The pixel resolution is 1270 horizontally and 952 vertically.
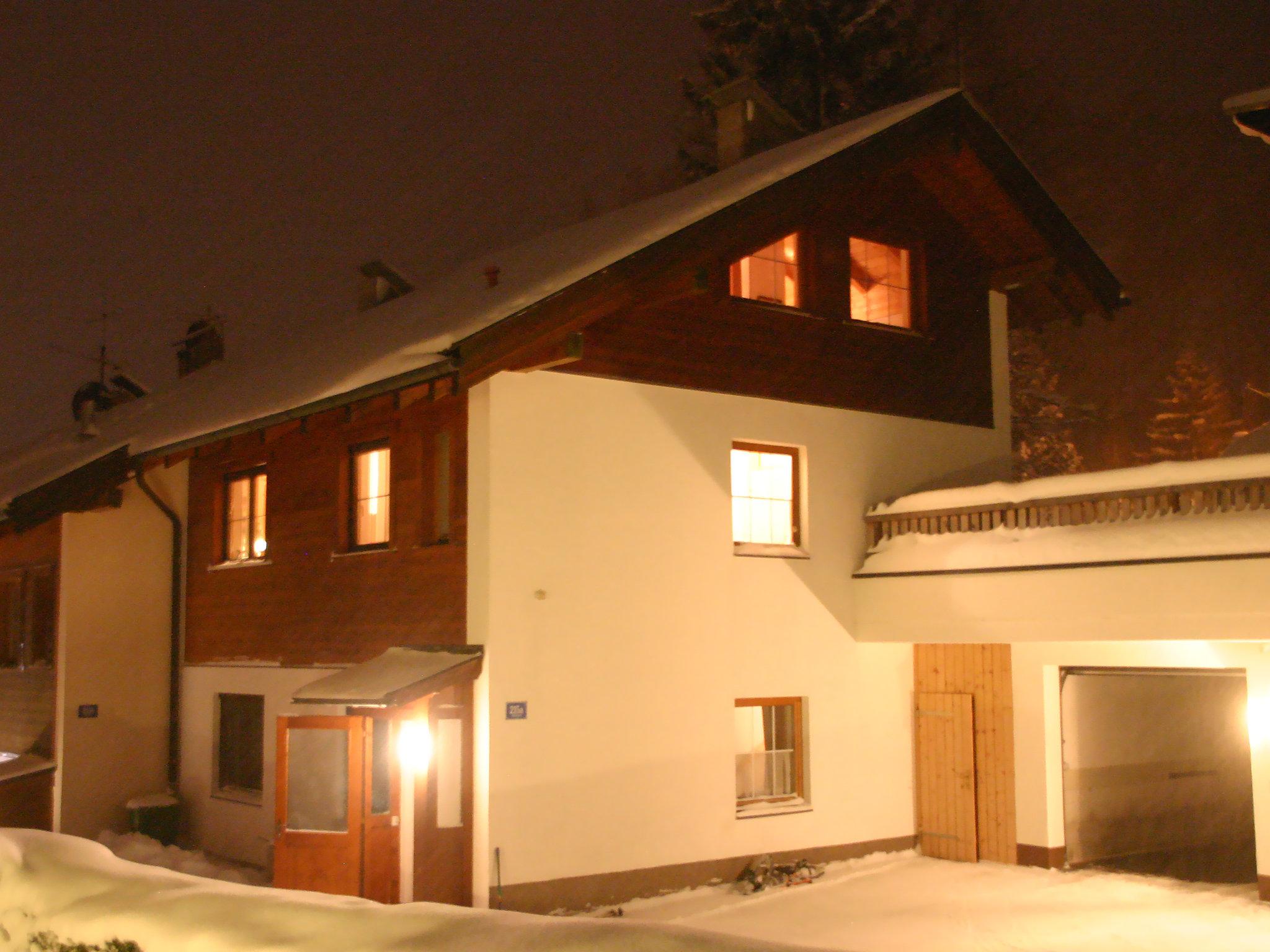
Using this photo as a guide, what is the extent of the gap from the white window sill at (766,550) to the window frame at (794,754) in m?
1.59

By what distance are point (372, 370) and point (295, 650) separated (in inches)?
165

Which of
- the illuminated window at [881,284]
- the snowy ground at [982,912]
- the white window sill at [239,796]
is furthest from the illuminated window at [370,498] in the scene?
the illuminated window at [881,284]

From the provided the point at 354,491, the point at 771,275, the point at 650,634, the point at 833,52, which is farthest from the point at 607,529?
the point at 833,52

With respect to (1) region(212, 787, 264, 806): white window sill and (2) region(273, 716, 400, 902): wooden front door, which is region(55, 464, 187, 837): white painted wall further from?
(2) region(273, 716, 400, 902): wooden front door

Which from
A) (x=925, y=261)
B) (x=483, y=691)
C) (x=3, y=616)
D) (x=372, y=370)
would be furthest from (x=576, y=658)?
(x=3, y=616)

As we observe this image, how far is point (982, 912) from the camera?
11.9 m

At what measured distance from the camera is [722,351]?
13852mm

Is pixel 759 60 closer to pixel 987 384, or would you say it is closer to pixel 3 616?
pixel 987 384

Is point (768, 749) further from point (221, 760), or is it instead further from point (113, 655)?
point (113, 655)

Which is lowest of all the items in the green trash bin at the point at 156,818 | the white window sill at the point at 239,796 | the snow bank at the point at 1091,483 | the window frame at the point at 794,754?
the green trash bin at the point at 156,818

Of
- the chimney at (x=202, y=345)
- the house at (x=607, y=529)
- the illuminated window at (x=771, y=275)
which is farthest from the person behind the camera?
the chimney at (x=202, y=345)

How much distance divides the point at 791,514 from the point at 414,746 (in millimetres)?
5357

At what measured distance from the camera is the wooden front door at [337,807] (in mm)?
11602

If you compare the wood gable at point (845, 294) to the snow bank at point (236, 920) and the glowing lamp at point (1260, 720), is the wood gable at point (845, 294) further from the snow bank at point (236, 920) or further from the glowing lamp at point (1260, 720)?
the snow bank at point (236, 920)
